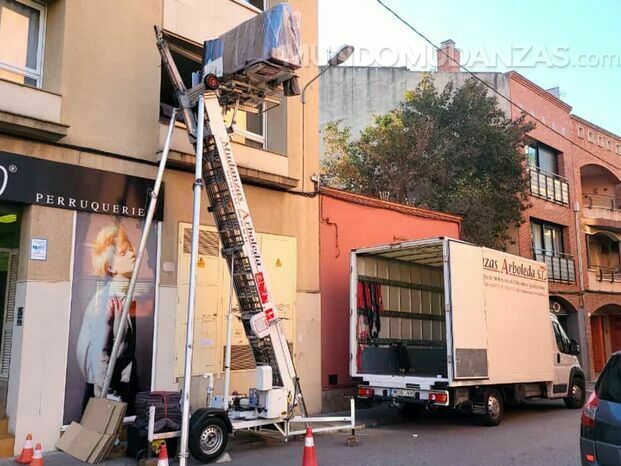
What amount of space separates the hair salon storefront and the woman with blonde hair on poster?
0.6 inches

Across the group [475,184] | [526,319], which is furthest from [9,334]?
[475,184]

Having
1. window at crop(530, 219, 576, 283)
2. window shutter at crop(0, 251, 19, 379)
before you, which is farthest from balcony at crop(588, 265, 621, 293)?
window shutter at crop(0, 251, 19, 379)

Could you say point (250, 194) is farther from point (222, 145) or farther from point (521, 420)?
point (521, 420)

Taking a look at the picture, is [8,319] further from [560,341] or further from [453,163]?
[453,163]

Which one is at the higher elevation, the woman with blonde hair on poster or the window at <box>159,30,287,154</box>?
the window at <box>159,30,287,154</box>

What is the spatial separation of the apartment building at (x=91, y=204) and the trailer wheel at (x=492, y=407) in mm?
4295

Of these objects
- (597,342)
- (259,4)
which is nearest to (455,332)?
(259,4)

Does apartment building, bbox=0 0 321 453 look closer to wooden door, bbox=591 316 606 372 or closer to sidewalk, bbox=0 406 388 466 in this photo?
sidewalk, bbox=0 406 388 466

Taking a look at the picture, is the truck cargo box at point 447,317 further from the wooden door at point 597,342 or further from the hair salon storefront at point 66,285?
the wooden door at point 597,342

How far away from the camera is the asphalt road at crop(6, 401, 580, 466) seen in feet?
26.0

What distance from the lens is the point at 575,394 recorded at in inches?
547

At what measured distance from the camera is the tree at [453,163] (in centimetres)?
1869

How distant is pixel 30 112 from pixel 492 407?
9.13 meters

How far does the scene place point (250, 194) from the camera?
11.3 m
